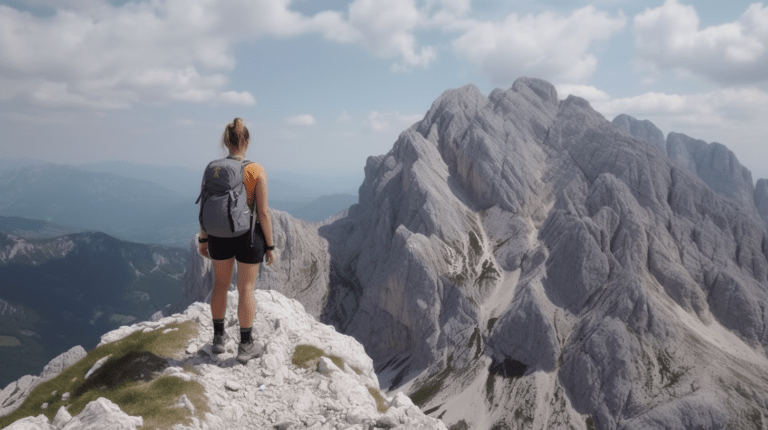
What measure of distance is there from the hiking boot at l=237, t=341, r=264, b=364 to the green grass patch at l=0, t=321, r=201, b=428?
1637 millimetres

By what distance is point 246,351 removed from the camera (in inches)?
465

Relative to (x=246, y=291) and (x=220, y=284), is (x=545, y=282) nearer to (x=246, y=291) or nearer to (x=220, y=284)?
(x=246, y=291)

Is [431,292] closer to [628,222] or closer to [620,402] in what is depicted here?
[620,402]

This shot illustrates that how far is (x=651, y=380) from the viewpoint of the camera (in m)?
83.3

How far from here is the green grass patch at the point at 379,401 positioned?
38.8 feet

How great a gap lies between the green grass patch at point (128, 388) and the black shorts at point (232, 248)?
138 inches

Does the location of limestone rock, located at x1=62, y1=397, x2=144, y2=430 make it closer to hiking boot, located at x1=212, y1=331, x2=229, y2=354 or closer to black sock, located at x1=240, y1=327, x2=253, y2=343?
black sock, located at x1=240, y1=327, x2=253, y2=343

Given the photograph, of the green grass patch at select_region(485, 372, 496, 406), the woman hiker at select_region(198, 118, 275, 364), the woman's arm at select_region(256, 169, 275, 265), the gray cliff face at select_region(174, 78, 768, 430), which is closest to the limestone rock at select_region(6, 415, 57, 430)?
the woman hiker at select_region(198, 118, 275, 364)

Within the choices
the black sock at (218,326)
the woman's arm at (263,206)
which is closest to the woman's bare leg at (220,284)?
the black sock at (218,326)

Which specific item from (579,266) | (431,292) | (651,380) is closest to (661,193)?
(579,266)

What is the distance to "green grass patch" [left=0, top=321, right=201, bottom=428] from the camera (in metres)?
9.31

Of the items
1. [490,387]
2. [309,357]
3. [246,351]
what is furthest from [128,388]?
[490,387]

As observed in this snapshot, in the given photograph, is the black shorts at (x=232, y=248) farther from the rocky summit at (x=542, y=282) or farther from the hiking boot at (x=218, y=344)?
the rocky summit at (x=542, y=282)

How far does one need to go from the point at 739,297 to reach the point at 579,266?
4156 cm
